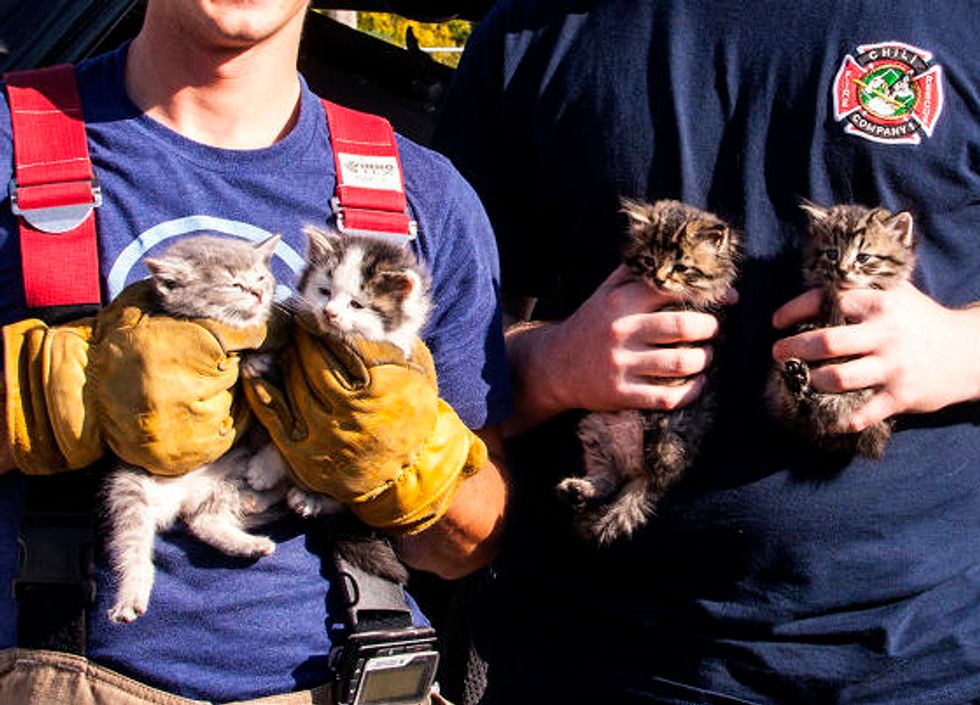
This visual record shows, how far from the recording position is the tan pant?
2523 millimetres

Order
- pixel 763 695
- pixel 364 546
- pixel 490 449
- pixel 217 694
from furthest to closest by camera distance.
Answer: pixel 490 449, pixel 763 695, pixel 364 546, pixel 217 694

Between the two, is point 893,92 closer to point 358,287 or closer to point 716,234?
point 716,234

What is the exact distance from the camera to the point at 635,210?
3.20 metres

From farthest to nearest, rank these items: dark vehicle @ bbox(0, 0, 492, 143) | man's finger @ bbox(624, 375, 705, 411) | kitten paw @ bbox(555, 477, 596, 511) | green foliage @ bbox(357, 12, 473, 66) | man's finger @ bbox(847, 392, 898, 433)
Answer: green foliage @ bbox(357, 12, 473, 66) → dark vehicle @ bbox(0, 0, 492, 143) → kitten paw @ bbox(555, 477, 596, 511) → man's finger @ bbox(624, 375, 705, 411) → man's finger @ bbox(847, 392, 898, 433)

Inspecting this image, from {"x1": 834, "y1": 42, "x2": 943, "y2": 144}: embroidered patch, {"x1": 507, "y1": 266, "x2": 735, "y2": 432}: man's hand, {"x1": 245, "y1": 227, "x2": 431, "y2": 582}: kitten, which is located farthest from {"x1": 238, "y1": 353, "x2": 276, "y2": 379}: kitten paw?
{"x1": 834, "y1": 42, "x2": 943, "y2": 144}: embroidered patch

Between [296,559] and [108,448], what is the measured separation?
0.47 metres

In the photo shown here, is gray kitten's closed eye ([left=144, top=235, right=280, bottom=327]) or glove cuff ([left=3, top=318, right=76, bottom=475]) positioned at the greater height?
gray kitten's closed eye ([left=144, top=235, right=280, bottom=327])

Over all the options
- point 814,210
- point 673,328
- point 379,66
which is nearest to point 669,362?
point 673,328

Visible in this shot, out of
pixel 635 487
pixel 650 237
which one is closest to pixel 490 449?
pixel 635 487

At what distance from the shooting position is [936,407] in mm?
3006

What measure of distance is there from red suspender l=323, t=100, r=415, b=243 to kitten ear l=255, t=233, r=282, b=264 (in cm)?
20

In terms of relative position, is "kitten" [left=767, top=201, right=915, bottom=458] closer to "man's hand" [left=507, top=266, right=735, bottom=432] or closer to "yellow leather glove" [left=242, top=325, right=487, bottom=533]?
"man's hand" [left=507, top=266, right=735, bottom=432]

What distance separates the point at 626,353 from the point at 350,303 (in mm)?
718

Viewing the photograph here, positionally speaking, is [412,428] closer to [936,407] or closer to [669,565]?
[669,565]
